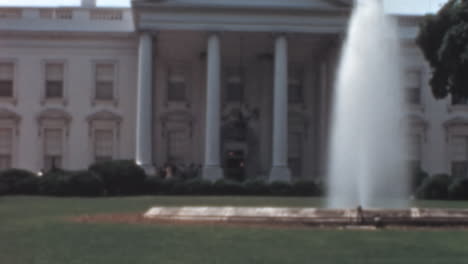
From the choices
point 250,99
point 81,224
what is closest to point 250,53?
point 250,99

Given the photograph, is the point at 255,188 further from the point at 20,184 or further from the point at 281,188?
the point at 20,184

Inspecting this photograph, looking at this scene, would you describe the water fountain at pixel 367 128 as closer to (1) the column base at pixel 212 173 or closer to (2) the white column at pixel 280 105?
(2) the white column at pixel 280 105

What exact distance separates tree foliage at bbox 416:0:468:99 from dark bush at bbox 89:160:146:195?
43.7ft

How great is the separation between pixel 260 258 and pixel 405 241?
9.98 ft

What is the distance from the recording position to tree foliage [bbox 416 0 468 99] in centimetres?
2738

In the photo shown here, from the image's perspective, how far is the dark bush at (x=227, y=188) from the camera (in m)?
31.4

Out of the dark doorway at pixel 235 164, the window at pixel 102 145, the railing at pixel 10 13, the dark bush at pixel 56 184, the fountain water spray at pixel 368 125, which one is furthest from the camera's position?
the dark doorway at pixel 235 164

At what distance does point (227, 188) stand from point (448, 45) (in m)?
11.3

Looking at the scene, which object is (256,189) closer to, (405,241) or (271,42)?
(271,42)

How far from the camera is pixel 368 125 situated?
739 inches

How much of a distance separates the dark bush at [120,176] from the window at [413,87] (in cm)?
2025

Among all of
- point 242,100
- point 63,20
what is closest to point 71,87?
point 63,20

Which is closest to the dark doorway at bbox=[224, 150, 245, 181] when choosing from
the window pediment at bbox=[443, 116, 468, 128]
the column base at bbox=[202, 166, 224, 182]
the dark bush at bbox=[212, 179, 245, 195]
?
the column base at bbox=[202, 166, 224, 182]

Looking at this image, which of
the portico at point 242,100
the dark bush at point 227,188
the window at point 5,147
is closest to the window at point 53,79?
the window at point 5,147
